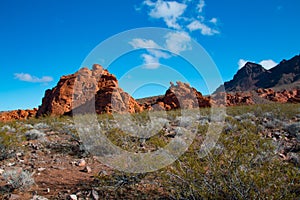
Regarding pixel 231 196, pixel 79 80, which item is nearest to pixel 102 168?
pixel 231 196

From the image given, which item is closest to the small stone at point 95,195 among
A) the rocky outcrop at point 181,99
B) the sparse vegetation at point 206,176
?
the sparse vegetation at point 206,176

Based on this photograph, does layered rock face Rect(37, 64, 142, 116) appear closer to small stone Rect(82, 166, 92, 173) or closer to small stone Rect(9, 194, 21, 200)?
small stone Rect(82, 166, 92, 173)

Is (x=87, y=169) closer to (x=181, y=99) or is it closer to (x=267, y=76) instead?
(x=181, y=99)

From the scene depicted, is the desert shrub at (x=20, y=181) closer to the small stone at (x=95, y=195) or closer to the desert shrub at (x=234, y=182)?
the small stone at (x=95, y=195)

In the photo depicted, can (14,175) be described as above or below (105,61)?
below

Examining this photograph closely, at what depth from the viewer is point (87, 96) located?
17531 mm

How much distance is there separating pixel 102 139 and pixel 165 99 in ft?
57.1

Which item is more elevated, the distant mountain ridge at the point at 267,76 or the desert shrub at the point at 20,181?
the distant mountain ridge at the point at 267,76

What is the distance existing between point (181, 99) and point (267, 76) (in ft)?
251

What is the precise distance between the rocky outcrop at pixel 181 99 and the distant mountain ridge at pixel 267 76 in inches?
2167

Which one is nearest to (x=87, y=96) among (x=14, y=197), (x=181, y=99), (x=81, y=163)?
(x=181, y=99)

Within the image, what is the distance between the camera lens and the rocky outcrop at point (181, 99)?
2173cm

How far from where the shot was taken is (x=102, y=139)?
601cm

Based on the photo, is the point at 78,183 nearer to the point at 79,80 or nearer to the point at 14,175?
the point at 14,175
